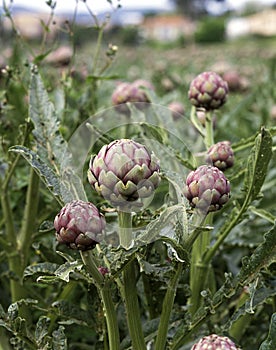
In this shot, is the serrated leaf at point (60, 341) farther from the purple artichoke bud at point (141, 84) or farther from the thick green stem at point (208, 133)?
the purple artichoke bud at point (141, 84)

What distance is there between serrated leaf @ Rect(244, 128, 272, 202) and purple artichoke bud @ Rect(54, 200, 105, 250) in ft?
0.55

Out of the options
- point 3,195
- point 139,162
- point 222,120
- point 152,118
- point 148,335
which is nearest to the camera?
point 139,162

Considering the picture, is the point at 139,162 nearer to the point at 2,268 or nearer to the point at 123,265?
the point at 123,265

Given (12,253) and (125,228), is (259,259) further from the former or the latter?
(12,253)

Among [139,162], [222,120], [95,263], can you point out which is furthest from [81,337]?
[222,120]

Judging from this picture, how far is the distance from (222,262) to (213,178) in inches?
16.0

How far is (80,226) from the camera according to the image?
47 cm

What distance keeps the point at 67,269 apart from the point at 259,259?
6.9 inches

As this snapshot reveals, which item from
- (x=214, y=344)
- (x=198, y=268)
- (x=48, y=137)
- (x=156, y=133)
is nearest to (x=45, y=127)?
(x=48, y=137)

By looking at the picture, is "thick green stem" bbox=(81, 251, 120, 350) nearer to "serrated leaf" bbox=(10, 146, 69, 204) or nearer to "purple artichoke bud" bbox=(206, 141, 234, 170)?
"serrated leaf" bbox=(10, 146, 69, 204)

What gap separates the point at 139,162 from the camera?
0.46 m

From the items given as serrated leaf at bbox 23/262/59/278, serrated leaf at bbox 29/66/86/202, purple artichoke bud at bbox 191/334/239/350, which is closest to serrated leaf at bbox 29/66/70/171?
serrated leaf at bbox 29/66/86/202

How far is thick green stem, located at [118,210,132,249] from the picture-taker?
496mm

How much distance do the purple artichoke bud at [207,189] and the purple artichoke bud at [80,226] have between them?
0.08 m
